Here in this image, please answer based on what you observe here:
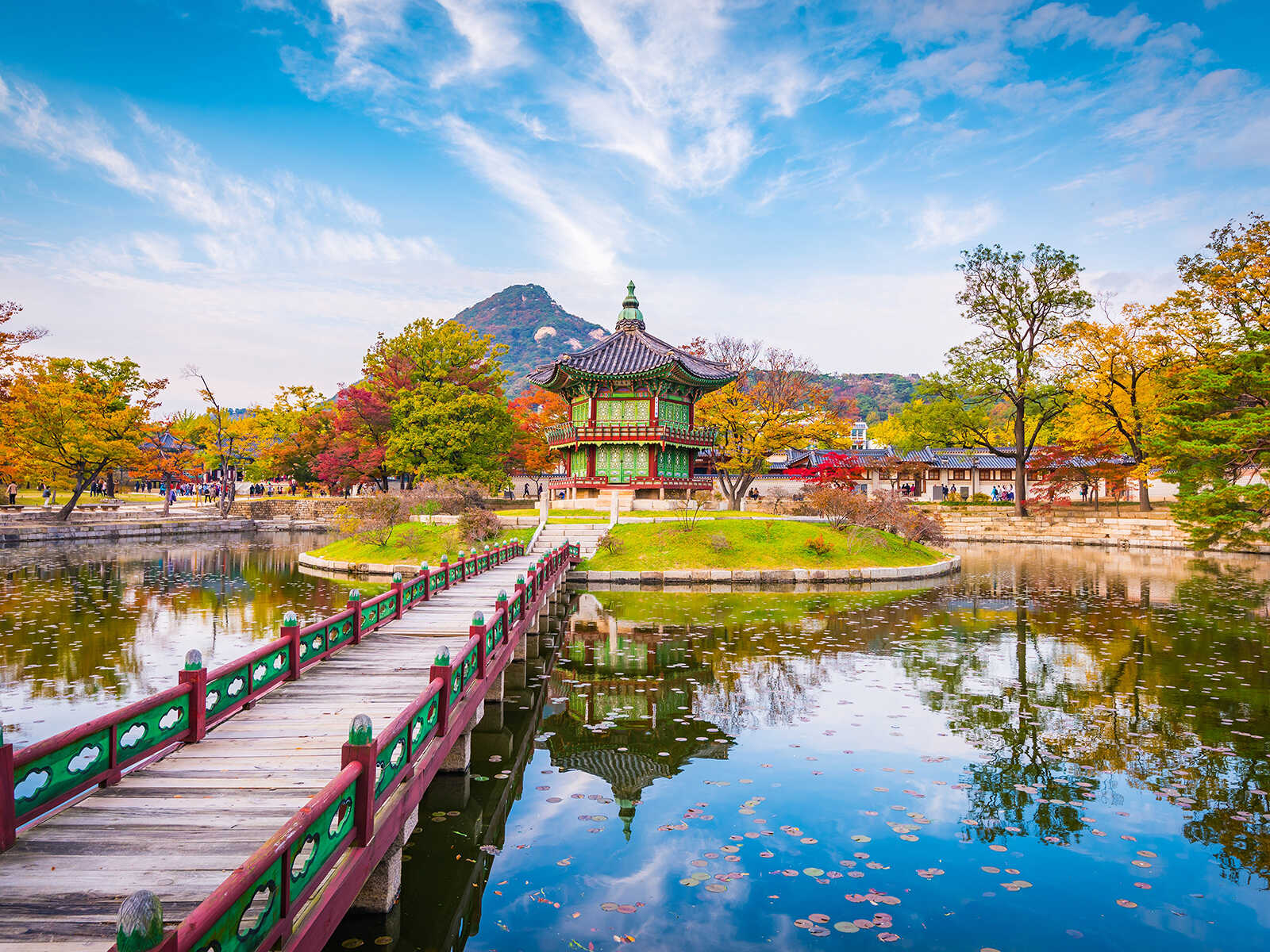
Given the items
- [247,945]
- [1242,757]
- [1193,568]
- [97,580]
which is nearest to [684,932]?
[247,945]

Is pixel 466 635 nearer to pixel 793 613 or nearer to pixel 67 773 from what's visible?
pixel 67 773

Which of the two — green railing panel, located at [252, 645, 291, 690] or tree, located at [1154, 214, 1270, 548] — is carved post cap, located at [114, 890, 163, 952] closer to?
green railing panel, located at [252, 645, 291, 690]

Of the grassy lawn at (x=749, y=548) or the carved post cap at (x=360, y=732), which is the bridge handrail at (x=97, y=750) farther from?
the grassy lawn at (x=749, y=548)

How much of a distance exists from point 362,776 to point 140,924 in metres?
2.15

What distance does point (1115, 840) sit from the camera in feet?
23.8

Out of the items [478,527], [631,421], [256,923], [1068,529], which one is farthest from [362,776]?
[1068,529]

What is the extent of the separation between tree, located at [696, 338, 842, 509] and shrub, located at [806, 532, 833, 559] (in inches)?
558

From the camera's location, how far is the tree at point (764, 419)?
145 feet

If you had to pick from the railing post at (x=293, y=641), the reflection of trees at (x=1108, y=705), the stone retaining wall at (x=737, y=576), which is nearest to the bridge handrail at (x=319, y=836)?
the railing post at (x=293, y=641)

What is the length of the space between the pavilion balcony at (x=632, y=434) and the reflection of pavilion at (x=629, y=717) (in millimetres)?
22349

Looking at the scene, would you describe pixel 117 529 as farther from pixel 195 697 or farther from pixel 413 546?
pixel 195 697

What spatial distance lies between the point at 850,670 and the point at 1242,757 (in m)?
6.22

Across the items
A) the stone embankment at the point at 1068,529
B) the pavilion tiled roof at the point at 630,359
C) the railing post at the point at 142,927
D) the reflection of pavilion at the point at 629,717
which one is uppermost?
the pavilion tiled roof at the point at 630,359

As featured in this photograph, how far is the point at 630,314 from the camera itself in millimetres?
45219
